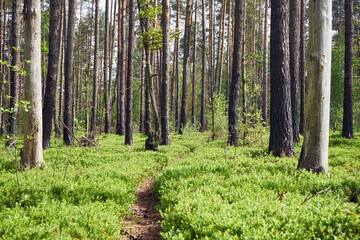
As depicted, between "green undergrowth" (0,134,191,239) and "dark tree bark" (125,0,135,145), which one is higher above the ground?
"dark tree bark" (125,0,135,145)

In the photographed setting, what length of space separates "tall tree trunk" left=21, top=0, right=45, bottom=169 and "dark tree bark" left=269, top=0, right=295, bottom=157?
7690 mm

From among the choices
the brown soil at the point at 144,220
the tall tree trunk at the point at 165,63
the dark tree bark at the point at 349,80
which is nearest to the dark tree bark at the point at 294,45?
the dark tree bark at the point at 349,80

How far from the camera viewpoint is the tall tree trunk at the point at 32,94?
696 cm

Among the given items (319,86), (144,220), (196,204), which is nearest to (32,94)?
(144,220)

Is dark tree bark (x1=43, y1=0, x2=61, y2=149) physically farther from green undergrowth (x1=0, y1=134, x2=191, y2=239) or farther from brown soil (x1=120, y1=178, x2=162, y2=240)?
brown soil (x1=120, y1=178, x2=162, y2=240)

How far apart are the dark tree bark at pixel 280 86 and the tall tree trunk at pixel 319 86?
2722 millimetres

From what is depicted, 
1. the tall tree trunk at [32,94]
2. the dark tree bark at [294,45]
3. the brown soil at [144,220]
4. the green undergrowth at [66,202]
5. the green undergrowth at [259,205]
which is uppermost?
the dark tree bark at [294,45]

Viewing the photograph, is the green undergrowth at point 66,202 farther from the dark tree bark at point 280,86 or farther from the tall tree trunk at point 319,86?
the dark tree bark at point 280,86

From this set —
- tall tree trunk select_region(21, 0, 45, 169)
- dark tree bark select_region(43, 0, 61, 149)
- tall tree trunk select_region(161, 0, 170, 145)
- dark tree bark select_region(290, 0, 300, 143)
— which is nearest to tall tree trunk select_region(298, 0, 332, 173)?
tall tree trunk select_region(21, 0, 45, 169)

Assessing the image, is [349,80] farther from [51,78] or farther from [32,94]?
[51,78]

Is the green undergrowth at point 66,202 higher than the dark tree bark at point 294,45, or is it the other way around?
the dark tree bark at point 294,45

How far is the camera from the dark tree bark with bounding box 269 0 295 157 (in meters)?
8.65

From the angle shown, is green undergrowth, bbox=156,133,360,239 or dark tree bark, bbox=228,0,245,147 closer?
green undergrowth, bbox=156,133,360,239

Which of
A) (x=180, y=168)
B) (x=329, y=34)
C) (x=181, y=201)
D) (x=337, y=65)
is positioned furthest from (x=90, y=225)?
(x=337, y=65)
